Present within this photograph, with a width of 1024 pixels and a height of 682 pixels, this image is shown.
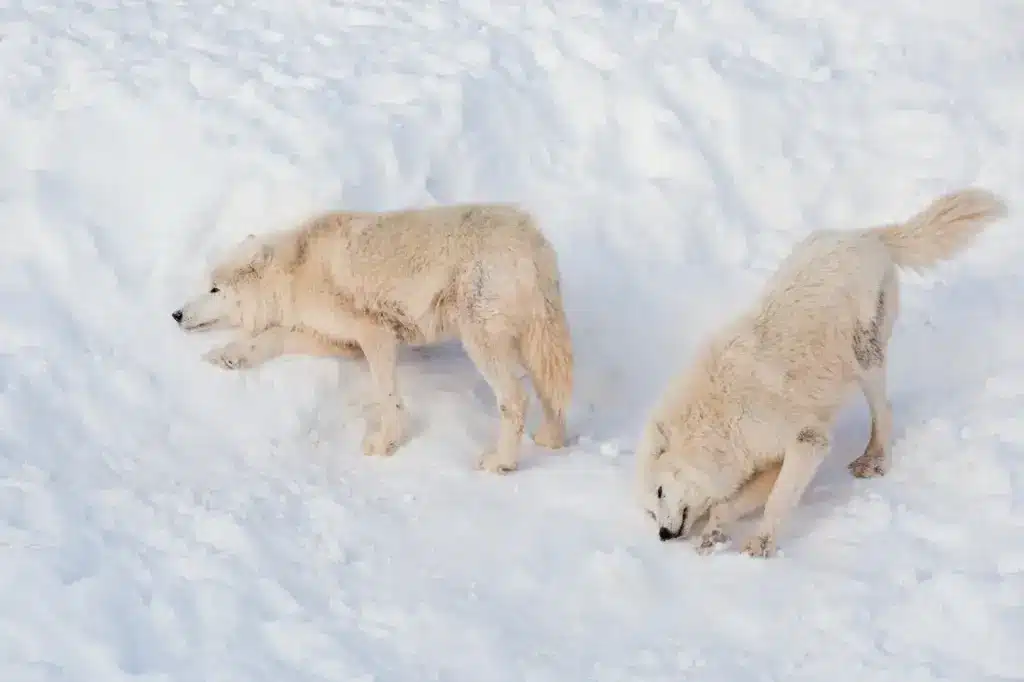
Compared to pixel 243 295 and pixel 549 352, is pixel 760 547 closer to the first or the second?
pixel 549 352

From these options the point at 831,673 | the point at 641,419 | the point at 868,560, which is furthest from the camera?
the point at 641,419

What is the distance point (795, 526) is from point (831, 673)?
56.4 inches

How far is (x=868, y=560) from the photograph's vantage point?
5098mm

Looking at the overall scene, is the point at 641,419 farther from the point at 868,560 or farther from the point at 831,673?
the point at 831,673

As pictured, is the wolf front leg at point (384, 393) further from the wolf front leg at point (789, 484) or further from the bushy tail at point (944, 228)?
the bushy tail at point (944, 228)

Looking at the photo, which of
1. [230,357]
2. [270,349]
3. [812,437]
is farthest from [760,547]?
[230,357]

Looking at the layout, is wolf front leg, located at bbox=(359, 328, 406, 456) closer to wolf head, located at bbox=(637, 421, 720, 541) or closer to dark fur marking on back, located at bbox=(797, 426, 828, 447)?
wolf head, located at bbox=(637, 421, 720, 541)

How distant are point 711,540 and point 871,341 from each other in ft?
5.09

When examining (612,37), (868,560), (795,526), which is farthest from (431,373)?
(612,37)

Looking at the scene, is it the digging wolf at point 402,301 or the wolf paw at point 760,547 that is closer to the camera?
the wolf paw at point 760,547

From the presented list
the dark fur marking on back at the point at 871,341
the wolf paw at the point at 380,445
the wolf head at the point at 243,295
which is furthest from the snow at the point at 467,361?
the dark fur marking on back at the point at 871,341

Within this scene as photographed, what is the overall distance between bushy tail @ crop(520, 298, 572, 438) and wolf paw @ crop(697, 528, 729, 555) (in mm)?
1398

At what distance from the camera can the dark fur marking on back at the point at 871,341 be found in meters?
5.90

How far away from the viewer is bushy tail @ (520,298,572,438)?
20.6 ft
